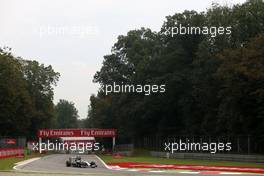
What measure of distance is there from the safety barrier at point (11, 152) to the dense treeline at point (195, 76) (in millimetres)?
17590

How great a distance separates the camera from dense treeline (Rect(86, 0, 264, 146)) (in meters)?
59.8

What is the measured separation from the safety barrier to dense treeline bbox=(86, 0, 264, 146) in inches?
693

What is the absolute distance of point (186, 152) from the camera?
68.8m

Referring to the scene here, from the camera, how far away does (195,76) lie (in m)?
79.4

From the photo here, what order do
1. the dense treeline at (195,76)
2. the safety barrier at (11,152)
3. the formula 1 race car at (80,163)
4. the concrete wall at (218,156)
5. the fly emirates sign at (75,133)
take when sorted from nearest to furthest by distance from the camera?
the formula 1 race car at (80,163)
the concrete wall at (218,156)
the dense treeline at (195,76)
the safety barrier at (11,152)
the fly emirates sign at (75,133)

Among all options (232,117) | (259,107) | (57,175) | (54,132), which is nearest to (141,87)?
(54,132)

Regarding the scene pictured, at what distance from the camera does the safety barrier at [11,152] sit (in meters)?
63.2

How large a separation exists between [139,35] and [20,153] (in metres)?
34.4

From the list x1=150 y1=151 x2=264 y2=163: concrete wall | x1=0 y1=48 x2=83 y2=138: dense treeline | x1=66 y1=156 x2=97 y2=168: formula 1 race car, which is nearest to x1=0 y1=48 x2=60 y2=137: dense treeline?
x1=0 y1=48 x2=83 y2=138: dense treeline

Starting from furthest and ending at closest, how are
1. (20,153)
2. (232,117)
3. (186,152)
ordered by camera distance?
(20,153) < (186,152) < (232,117)

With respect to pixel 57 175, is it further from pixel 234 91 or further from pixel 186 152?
pixel 186 152

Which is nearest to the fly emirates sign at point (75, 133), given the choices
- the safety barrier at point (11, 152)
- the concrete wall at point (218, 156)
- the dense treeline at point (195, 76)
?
the dense treeline at point (195, 76)

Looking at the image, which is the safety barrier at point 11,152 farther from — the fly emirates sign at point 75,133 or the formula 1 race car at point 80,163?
the formula 1 race car at point 80,163

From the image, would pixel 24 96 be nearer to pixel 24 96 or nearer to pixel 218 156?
pixel 24 96
